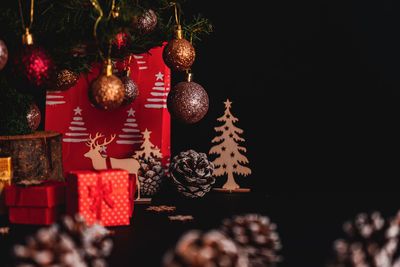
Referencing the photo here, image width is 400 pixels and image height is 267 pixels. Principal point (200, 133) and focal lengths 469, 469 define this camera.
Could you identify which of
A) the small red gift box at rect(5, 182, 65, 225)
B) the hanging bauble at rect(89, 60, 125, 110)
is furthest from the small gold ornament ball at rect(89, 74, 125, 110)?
the small red gift box at rect(5, 182, 65, 225)

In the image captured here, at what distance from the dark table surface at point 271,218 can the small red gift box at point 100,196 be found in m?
0.05

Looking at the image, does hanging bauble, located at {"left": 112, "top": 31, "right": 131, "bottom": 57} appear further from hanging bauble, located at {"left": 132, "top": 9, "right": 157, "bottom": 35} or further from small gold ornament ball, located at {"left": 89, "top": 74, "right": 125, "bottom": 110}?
small gold ornament ball, located at {"left": 89, "top": 74, "right": 125, "bottom": 110}

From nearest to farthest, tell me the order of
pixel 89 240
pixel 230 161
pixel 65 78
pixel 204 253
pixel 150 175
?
pixel 204 253, pixel 89 240, pixel 65 78, pixel 150 175, pixel 230 161

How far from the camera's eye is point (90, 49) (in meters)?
1.39

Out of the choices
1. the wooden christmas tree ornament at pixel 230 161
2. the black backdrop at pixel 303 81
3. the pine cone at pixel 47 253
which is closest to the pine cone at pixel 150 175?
the wooden christmas tree ornament at pixel 230 161

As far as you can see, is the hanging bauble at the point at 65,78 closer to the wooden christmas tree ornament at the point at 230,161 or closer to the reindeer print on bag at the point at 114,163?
the reindeer print on bag at the point at 114,163

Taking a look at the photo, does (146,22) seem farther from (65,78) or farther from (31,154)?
(31,154)

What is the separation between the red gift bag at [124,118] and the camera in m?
1.79

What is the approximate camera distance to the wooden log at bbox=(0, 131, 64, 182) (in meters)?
1.41

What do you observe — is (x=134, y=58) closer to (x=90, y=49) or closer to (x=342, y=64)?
(x=90, y=49)

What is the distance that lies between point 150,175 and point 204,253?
955 mm

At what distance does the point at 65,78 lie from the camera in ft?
5.10

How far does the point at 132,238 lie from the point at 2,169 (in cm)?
49

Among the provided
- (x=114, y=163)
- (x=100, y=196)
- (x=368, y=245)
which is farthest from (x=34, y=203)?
(x=368, y=245)
